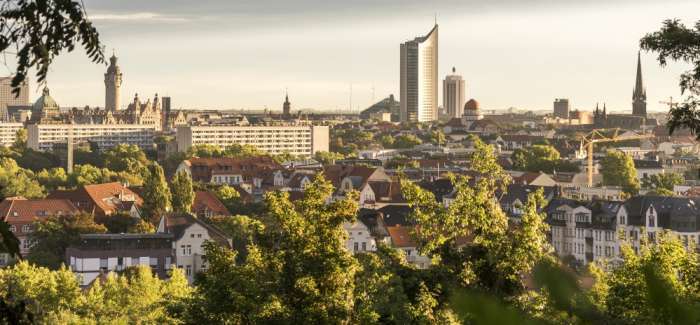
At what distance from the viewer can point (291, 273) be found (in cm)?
1772

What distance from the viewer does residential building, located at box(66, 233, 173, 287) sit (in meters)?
50.6

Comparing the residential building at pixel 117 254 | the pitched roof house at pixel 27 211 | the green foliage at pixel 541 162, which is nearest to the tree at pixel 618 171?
the green foliage at pixel 541 162

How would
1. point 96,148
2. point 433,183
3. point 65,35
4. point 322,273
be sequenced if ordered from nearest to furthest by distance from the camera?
1. point 65,35
2. point 322,273
3. point 433,183
4. point 96,148

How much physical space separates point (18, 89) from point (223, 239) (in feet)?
151

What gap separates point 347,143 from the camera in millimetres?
185500

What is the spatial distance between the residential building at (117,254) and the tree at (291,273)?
3151 centimetres

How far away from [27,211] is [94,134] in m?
108

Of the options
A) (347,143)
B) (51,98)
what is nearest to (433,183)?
(347,143)

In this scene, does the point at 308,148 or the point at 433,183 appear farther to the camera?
the point at 308,148

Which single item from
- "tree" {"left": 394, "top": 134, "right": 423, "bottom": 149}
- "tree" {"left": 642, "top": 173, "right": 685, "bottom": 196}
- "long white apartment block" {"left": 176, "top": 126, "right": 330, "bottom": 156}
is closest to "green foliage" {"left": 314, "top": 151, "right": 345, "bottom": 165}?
"long white apartment block" {"left": 176, "top": 126, "right": 330, "bottom": 156}

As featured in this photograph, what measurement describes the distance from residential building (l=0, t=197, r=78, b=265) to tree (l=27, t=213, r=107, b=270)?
2.64 metres

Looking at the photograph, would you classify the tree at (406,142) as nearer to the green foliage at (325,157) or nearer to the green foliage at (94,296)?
the green foliage at (325,157)

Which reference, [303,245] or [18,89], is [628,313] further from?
[18,89]

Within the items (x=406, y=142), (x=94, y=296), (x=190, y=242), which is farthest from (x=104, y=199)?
(x=406, y=142)
